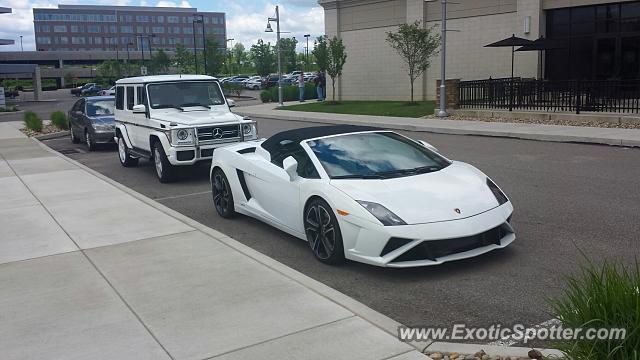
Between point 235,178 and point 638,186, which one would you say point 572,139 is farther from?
point 235,178

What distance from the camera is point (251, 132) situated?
1241 cm

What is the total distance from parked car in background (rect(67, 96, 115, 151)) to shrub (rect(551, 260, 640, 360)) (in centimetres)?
1675

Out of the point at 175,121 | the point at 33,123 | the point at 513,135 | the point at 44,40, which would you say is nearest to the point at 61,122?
the point at 33,123

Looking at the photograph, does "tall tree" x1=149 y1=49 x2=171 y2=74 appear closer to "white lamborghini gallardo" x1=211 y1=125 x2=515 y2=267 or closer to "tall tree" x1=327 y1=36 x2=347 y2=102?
"tall tree" x1=327 y1=36 x2=347 y2=102

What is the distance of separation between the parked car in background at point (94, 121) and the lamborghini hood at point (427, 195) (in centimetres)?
1367

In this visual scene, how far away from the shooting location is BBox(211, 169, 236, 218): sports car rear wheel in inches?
336

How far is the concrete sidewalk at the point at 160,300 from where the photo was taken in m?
4.33

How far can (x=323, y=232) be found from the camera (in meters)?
6.29

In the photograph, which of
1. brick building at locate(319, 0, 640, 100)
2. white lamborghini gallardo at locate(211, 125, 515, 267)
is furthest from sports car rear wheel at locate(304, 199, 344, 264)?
brick building at locate(319, 0, 640, 100)

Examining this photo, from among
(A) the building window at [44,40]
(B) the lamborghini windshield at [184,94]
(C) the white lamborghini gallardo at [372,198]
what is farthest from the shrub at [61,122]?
(A) the building window at [44,40]

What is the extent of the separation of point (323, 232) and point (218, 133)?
617 cm

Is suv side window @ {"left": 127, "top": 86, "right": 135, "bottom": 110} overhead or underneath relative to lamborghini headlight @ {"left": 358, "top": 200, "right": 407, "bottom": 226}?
overhead

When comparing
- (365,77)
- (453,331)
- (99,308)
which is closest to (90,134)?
(99,308)

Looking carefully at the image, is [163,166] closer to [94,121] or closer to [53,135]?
[94,121]
